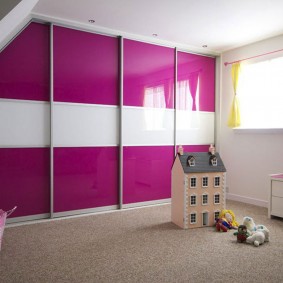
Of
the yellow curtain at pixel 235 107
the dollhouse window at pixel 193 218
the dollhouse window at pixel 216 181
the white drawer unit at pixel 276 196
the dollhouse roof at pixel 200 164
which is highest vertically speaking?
the yellow curtain at pixel 235 107

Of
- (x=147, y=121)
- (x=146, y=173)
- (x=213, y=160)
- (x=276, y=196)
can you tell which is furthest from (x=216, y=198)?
(x=147, y=121)

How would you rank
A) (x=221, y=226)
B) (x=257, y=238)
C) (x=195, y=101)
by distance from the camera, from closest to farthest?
1. (x=257, y=238)
2. (x=221, y=226)
3. (x=195, y=101)

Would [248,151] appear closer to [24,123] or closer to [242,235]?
[242,235]

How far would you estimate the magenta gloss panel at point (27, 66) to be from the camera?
308 cm

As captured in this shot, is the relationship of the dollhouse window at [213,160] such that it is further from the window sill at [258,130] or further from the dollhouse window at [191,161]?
the window sill at [258,130]

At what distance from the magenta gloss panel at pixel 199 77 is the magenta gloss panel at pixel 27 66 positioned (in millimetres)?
1916

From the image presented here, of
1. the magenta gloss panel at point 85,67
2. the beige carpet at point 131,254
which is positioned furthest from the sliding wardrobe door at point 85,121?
the beige carpet at point 131,254

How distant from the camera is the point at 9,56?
309cm

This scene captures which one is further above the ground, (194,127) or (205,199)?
(194,127)

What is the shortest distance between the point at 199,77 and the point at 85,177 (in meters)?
2.34

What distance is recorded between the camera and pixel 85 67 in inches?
139

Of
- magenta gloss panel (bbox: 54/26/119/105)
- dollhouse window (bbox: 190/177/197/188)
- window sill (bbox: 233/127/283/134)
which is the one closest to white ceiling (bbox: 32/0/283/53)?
magenta gloss panel (bbox: 54/26/119/105)

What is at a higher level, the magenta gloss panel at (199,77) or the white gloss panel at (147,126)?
the magenta gloss panel at (199,77)

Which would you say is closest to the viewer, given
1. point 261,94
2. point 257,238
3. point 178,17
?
point 257,238
